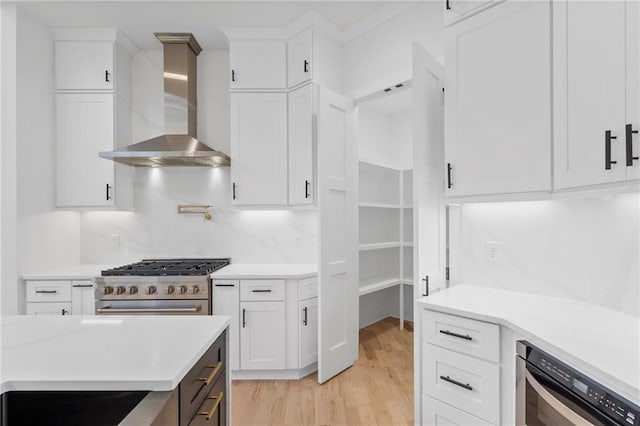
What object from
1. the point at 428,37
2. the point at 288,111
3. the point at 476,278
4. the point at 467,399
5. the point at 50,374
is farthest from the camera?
the point at 288,111

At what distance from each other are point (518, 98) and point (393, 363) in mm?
2477

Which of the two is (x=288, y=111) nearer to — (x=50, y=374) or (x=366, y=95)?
(x=366, y=95)

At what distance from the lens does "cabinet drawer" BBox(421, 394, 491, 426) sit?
5.22 ft

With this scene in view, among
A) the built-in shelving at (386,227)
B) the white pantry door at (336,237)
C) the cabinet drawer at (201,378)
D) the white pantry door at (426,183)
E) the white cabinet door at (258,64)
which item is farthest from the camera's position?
the built-in shelving at (386,227)

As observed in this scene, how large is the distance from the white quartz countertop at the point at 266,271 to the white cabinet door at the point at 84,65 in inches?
80.9

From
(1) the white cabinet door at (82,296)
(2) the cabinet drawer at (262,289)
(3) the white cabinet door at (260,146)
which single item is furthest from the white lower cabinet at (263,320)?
(1) the white cabinet door at (82,296)

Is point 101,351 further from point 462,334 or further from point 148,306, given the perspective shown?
point 148,306

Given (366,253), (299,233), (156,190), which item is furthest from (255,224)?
(366,253)

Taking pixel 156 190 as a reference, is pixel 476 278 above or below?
below

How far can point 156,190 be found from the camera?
11.3 ft

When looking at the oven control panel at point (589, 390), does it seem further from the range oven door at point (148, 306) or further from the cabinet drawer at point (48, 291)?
the cabinet drawer at point (48, 291)

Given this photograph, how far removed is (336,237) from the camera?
9.24 ft

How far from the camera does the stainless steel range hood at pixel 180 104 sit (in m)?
3.11

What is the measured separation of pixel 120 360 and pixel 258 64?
2789 mm
